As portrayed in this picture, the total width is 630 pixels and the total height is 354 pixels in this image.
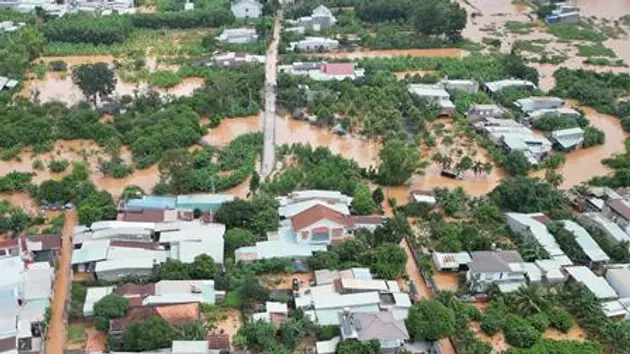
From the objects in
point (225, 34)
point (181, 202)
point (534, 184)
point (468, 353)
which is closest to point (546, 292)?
point (468, 353)

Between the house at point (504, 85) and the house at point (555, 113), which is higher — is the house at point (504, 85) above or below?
above

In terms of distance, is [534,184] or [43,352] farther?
[534,184]

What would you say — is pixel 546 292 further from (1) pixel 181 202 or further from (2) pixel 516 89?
(2) pixel 516 89

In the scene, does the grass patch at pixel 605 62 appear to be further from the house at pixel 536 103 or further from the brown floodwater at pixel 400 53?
the house at pixel 536 103

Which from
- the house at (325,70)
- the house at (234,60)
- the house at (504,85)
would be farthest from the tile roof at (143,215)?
the house at (504,85)

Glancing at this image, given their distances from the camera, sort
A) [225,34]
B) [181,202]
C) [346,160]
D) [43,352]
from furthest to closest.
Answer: [225,34] < [346,160] < [181,202] < [43,352]

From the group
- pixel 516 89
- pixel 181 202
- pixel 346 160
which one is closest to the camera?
pixel 181 202
